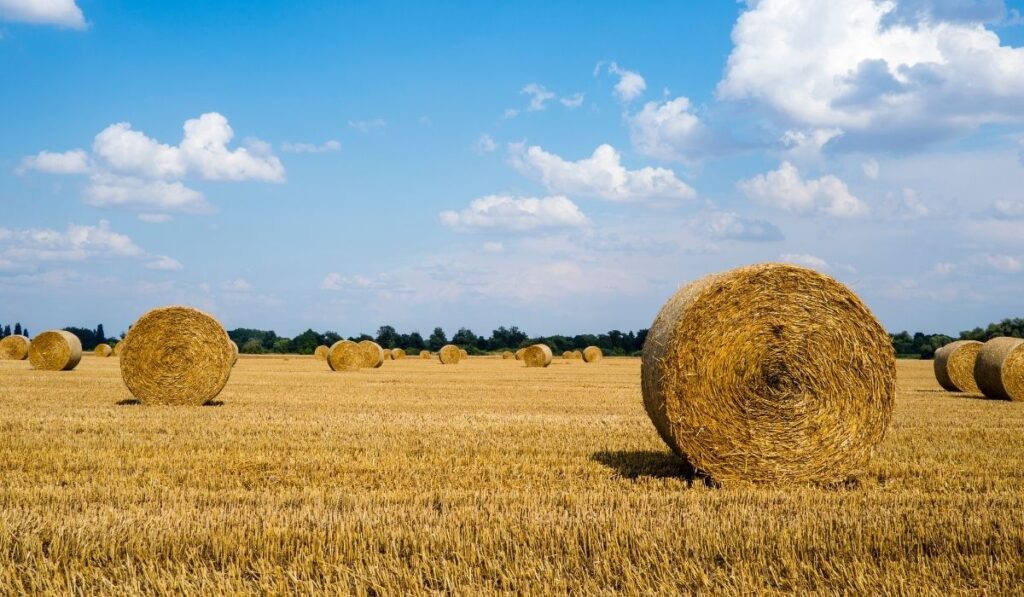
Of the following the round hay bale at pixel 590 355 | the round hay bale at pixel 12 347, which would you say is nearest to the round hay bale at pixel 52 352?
the round hay bale at pixel 12 347

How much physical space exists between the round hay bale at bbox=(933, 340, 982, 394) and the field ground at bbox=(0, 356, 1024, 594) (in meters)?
11.6

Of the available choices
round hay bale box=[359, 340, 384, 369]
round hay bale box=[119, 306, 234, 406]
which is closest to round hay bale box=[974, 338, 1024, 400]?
round hay bale box=[119, 306, 234, 406]

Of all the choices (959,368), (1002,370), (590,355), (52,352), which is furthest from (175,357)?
(590,355)

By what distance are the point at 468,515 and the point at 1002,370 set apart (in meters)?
16.4

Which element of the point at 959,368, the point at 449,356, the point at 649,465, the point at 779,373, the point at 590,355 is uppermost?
the point at 779,373

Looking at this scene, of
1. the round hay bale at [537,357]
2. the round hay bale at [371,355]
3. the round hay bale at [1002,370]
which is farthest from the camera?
the round hay bale at [537,357]

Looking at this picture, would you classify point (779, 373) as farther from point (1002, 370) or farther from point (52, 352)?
point (52, 352)

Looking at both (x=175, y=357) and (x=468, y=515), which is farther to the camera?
(x=175, y=357)

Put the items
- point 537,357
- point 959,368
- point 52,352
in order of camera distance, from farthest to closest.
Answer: point 537,357 < point 52,352 < point 959,368

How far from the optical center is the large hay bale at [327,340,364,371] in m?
32.8

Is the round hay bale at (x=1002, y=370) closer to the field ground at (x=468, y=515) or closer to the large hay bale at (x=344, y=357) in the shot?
the field ground at (x=468, y=515)

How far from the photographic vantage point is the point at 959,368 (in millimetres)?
21828

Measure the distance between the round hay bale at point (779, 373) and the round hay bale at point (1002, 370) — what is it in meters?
11.9

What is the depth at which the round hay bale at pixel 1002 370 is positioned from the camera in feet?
58.9
